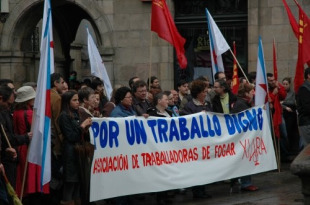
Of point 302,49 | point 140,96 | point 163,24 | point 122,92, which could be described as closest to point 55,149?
point 122,92

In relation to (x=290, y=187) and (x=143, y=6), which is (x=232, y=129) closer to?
(x=290, y=187)

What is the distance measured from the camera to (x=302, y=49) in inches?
512

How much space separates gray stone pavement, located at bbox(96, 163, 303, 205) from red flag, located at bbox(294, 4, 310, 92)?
1552mm

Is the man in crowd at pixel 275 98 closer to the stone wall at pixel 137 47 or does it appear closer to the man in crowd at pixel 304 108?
the man in crowd at pixel 304 108

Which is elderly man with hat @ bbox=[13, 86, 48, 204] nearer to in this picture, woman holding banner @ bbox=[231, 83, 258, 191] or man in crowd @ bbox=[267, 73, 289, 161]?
woman holding banner @ bbox=[231, 83, 258, 191]

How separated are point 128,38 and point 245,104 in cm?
647

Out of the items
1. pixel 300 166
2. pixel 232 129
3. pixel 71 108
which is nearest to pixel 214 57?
pixel 232 129

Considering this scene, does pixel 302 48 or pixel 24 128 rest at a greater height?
pixel 302 48

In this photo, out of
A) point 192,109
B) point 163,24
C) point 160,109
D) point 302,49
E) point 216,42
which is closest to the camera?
point 160,109

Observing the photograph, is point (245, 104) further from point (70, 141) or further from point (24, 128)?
point (24, 128)

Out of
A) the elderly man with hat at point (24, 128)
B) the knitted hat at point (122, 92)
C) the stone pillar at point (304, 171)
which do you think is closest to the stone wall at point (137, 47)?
the knitted hat at point (122, 92)

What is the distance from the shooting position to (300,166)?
6.57 meters

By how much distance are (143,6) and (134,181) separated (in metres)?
8.07

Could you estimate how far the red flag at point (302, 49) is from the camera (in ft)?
41.6
